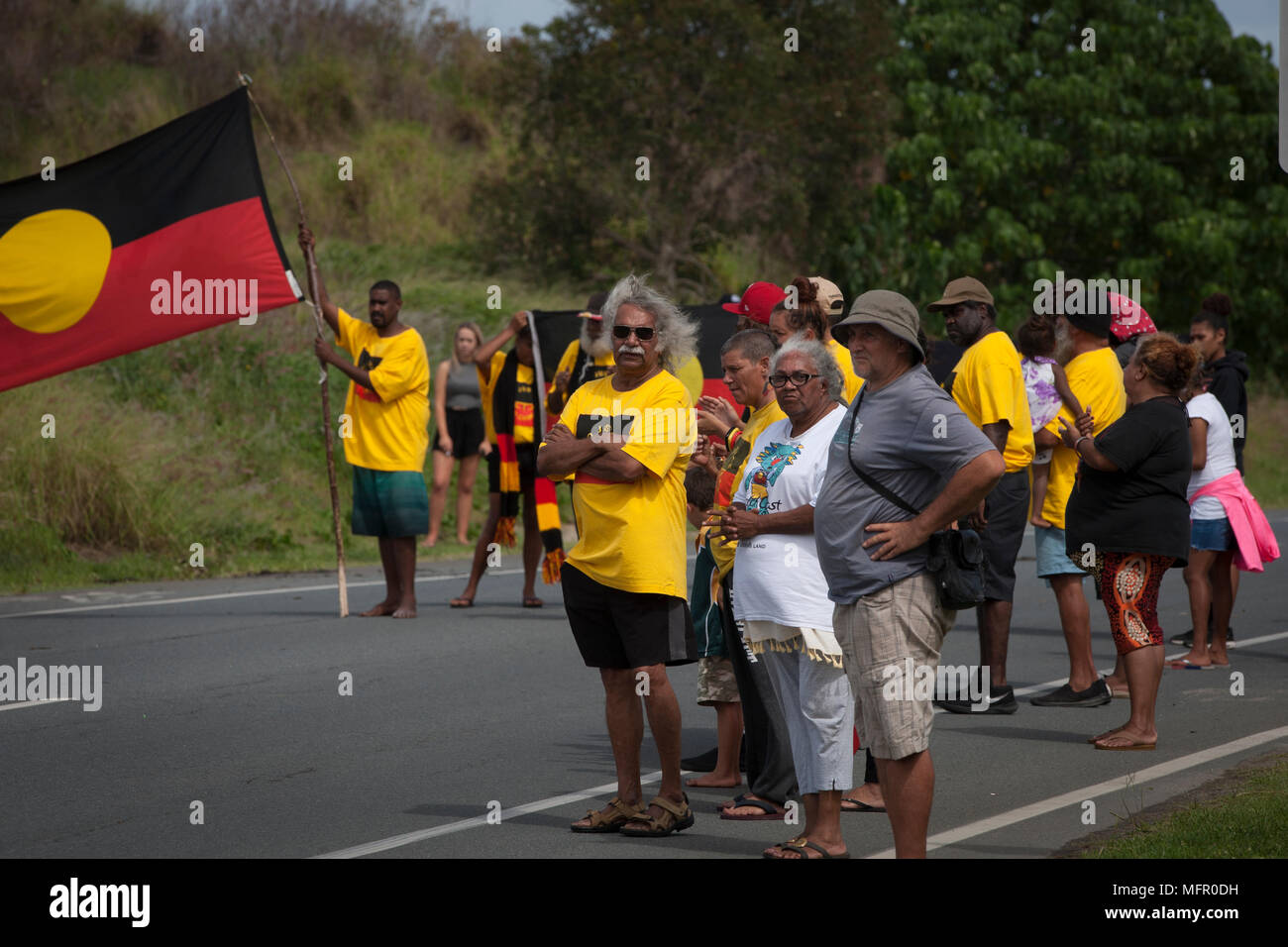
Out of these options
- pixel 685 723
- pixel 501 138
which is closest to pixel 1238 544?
pixel 685 723

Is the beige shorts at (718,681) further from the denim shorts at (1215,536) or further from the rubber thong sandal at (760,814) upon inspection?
the denim shorts at (1215,536)

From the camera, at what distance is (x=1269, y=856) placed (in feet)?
18.3

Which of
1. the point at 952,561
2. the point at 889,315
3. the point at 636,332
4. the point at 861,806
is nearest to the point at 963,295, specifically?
the point at 636,332

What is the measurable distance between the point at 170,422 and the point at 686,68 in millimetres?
10715

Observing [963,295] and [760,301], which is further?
[963,295]

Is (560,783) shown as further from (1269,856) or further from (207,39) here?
(207,39)

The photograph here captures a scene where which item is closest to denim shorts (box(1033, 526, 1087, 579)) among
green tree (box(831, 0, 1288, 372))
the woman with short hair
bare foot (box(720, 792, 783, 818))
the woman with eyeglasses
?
the woman with short hair

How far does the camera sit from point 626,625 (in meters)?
6.24

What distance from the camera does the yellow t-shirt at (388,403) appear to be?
1210 centimetres

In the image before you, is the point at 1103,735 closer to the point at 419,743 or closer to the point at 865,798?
the point at 865,798

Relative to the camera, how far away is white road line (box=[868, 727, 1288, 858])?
20.5 ft

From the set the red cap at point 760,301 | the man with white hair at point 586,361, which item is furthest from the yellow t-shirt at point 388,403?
the red cap at point 760,301

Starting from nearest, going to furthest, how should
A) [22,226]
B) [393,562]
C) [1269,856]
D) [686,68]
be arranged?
[1269,856], [22,226], [393,562], [686,68]

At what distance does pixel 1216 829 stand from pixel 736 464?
2.20m
